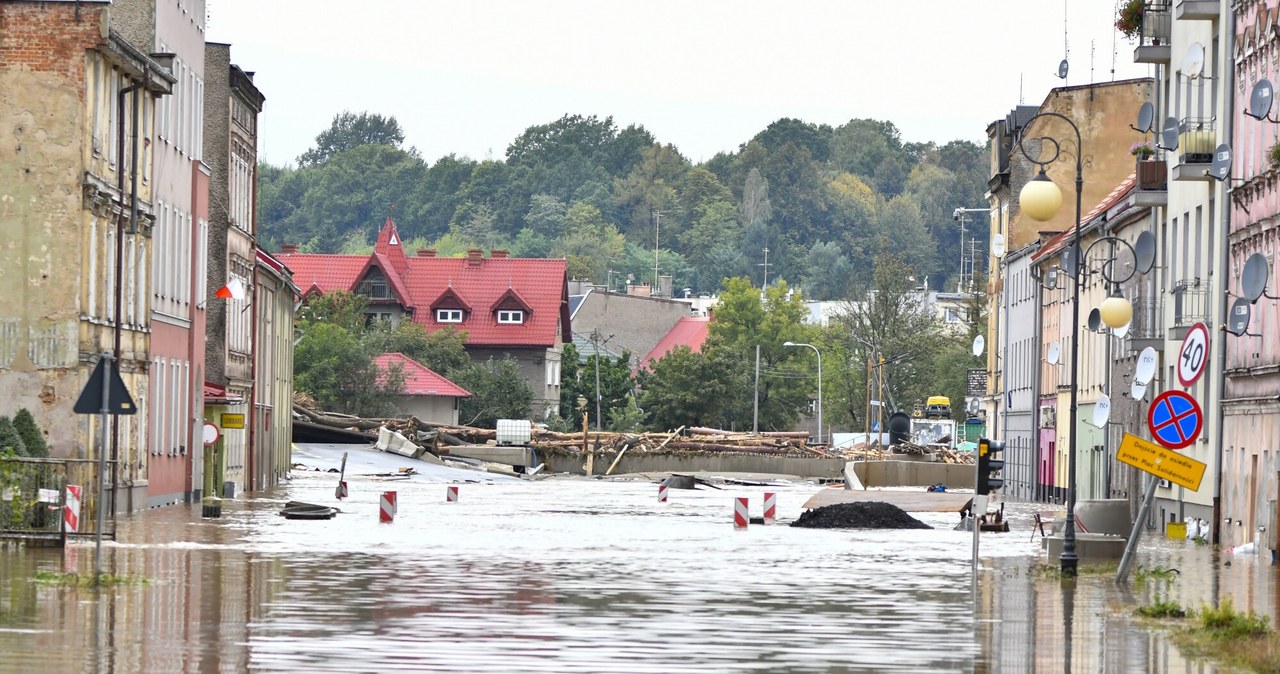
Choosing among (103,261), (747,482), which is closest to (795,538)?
(103,261)

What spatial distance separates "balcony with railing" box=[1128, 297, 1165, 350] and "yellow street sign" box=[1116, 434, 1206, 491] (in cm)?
2349

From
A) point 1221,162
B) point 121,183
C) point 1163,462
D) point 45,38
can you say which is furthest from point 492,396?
point 1163,462

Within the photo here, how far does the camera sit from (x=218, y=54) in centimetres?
6444

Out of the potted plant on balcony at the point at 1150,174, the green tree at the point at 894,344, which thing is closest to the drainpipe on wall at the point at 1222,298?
the potted plant on balcony at the point at 1150,174

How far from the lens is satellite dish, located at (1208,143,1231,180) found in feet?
132

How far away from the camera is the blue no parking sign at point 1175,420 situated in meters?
25.2

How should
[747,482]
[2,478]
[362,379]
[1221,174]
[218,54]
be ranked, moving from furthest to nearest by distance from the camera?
[362,379], [747,482], [218,54], [1221,174], [2,478]

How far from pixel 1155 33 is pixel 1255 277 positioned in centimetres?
1261

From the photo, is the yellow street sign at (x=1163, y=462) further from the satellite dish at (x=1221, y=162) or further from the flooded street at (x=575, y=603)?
the satellite dish at (x=1221, y=162)

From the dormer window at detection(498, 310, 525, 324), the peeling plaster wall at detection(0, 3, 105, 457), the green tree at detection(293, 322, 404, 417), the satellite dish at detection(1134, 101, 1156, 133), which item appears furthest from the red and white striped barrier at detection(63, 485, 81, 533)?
the dormer window at detection(498, 310, 525, 324)

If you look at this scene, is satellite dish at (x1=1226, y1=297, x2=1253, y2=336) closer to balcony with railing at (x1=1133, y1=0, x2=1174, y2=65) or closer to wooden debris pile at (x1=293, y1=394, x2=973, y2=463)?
balcony with railing at (x1=1133, y1=0, x2=1174, y2=65)

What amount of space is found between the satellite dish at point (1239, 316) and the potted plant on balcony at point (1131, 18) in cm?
1066

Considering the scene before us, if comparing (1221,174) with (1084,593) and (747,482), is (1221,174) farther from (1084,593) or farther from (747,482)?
(747,482)

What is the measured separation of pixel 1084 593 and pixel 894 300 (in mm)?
108003
